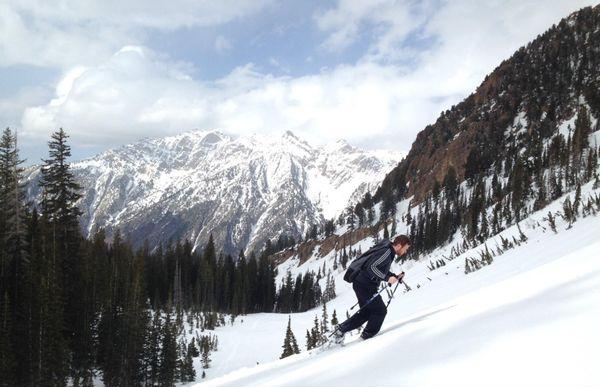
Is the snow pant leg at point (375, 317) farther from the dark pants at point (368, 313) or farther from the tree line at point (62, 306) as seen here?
the tree line at point (62, 306)

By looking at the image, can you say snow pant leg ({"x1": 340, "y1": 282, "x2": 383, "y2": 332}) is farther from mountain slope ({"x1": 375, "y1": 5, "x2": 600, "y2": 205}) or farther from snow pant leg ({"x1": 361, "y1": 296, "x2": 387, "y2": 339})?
mountain slope ({"x1": 375, "y1": 5, "x2": 600, "y2": 205})

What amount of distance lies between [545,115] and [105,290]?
89259mm

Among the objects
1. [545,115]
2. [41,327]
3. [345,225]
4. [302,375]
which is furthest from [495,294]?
[345,225]

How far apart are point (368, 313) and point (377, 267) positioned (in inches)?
38.5

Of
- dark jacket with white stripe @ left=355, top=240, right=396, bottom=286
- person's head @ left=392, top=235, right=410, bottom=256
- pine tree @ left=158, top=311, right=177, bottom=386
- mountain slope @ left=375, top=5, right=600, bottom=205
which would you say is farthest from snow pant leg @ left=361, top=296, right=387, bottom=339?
mountain slope @ left=375, top=5, right=600, bottom=205

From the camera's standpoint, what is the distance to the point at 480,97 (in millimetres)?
129625

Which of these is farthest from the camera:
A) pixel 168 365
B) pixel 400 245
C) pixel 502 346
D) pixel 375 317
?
pixel 168 365

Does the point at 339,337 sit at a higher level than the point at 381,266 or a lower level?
lower

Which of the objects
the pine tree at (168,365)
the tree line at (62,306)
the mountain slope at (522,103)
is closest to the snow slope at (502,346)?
the tree line at (62,306)

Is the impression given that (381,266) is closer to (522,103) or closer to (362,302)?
(362,302)

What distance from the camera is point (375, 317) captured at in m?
8.77

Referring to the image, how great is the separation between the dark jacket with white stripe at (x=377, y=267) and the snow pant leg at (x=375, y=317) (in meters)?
0.41

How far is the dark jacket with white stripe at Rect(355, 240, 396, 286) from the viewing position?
29.2 ft

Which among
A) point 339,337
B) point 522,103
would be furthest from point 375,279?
point 522,103
